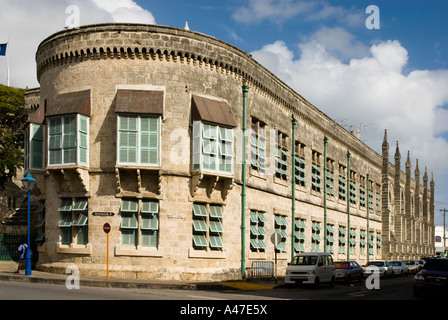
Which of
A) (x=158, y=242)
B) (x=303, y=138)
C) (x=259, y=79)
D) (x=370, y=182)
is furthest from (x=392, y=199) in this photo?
(x=158, y=242)

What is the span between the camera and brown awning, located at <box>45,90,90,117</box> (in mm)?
26656

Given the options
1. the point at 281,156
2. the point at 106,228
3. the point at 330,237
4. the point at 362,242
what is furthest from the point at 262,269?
the point at 362,242

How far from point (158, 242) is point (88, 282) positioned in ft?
14.3

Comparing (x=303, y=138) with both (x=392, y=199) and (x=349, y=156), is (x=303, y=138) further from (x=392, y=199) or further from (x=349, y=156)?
(x=392, y=199)

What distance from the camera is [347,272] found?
34.2 meters

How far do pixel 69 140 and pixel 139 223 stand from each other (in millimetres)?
5017

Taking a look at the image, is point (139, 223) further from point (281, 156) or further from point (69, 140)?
point (281, 156)

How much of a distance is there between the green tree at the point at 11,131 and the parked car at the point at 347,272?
28.5 meters

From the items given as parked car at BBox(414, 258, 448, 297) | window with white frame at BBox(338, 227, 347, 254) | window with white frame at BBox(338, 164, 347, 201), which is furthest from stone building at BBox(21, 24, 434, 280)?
window with white frame at BBox(338, 164, 347, 201)

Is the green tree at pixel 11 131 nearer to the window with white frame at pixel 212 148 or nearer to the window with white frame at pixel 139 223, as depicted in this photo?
the window with white frame at pixel 139 223

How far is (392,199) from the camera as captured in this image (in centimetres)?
7306

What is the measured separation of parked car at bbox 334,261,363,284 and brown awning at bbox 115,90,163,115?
593 inches

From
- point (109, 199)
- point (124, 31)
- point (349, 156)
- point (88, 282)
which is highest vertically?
point (124, 31)

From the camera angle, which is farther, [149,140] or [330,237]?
[330,237]
